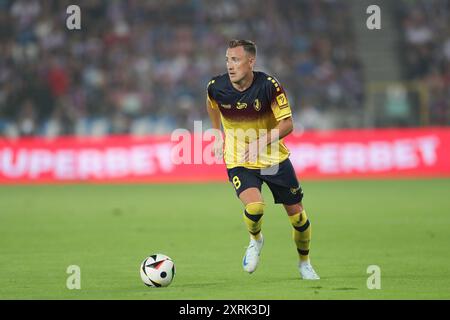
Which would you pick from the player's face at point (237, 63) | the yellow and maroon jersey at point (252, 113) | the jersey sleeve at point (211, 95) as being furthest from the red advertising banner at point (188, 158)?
the player's face at point (237, 63)

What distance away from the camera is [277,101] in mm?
9641

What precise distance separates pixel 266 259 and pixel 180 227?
3.67 meters

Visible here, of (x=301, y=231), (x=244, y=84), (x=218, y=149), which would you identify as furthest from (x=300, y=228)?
(x=244, y=84)

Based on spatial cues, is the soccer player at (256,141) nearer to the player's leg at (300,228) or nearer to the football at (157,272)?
the player's leg at (300,228)

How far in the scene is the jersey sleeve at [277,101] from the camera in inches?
378

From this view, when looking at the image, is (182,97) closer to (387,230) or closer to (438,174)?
(438,174)

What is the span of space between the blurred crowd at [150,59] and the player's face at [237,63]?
16.1 m

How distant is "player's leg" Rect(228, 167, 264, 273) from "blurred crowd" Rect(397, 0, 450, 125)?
18376 millimetres

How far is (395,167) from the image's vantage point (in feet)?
76.7

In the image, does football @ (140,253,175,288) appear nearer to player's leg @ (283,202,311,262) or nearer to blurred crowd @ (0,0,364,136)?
player's leg @ (283,202,311,262)

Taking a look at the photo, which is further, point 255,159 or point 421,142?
point 421,142

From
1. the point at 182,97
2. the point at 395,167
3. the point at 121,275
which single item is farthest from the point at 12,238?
the point at 182,97

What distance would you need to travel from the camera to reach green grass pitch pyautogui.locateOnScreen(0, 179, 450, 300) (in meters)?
8.91

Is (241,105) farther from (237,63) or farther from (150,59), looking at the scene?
(150,59)
